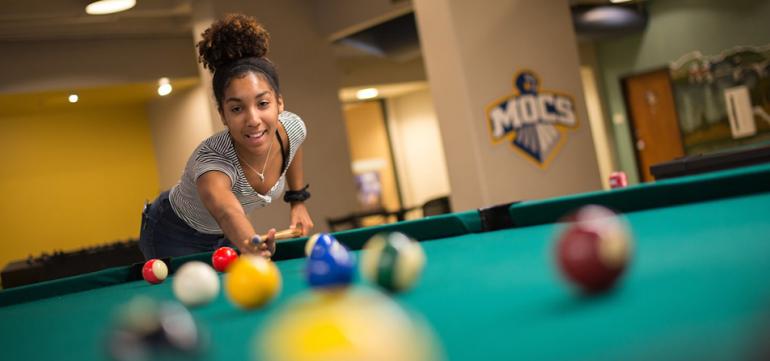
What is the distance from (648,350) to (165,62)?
9364 mm

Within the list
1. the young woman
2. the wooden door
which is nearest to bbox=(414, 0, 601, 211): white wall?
the young woman

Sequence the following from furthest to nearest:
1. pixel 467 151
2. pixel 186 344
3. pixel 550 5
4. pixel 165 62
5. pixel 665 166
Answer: pixel 165 62 → pixel 550 5 → pixel 467 151 → pixel 665 166 → pixel 186 344

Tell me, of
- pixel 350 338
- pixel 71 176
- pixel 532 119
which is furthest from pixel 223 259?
pixel 71 176

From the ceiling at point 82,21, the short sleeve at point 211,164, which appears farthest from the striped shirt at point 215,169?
the ceiling at point 82,21

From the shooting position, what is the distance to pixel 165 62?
9609 mm

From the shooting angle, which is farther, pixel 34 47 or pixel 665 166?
pixel 34 47

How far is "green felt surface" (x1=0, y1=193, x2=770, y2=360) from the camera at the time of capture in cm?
92

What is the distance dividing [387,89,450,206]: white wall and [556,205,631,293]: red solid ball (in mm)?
13026

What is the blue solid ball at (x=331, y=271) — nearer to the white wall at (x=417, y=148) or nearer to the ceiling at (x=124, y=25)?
the ceiling at (x=124, y=25)

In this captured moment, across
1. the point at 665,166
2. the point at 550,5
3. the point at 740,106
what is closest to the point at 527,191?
the point at 550,5

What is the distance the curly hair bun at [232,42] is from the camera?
334cm

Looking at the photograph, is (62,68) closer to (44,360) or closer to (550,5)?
(550,5)

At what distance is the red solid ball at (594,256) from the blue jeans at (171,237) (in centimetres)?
273

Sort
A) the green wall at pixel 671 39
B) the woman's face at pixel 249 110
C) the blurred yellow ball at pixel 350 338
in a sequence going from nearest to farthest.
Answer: the blurred yellow ball at pixel 350 338
the woman's face at pixel 249 110
the green wall at pixel 671 39
